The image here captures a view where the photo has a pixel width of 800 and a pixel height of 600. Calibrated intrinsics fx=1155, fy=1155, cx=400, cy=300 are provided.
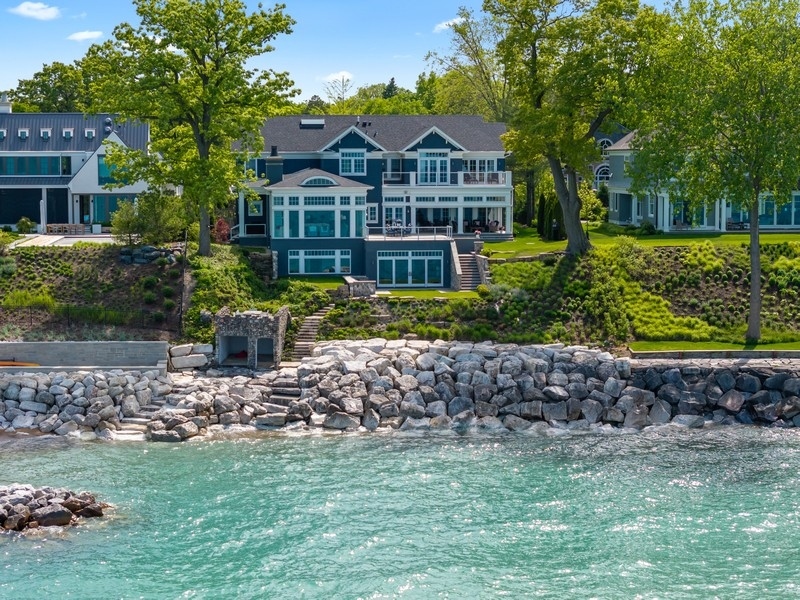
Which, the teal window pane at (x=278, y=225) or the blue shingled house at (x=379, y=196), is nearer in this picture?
the blue shingled house at (x=379, y=196)

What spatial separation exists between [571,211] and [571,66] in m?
6.18

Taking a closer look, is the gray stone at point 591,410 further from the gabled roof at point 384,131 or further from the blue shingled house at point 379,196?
the gabled roof at point 384,131

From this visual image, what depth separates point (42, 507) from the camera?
27.2 meters

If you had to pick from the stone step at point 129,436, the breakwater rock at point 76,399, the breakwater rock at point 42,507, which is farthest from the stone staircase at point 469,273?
the breakwater rock at point 42,507

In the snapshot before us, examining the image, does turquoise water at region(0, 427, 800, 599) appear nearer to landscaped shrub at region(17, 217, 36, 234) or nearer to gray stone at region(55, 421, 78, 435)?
gray stone at region(55, 421, 78, 435)

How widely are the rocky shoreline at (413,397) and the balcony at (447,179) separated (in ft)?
63.3

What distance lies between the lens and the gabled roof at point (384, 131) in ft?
183

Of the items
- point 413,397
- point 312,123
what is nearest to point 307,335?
point 413,397

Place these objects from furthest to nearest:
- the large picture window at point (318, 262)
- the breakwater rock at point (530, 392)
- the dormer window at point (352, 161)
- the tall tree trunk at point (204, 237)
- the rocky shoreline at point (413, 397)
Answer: the dormer window at point (352, 161) → the large picture window at point (318, 262) → the tall tree trunk at point (204, 237) → the breakwater rock at point (530, 392) → the rocky shoreline at point (413, 397)

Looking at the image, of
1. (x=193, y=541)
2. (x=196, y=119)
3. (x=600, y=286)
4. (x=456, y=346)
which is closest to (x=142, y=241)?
(x=196, y=119)

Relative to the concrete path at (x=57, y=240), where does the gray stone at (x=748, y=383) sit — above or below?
below

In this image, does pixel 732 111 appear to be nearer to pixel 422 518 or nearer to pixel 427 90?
pixel 422 518

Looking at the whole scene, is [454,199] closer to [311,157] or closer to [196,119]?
[311,157]

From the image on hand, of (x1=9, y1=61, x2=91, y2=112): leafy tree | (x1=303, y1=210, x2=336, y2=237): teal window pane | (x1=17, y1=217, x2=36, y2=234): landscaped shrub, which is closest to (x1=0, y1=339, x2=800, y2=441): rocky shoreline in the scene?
(x1=303, y1=210, x2=336, y2=237): teal window pane
